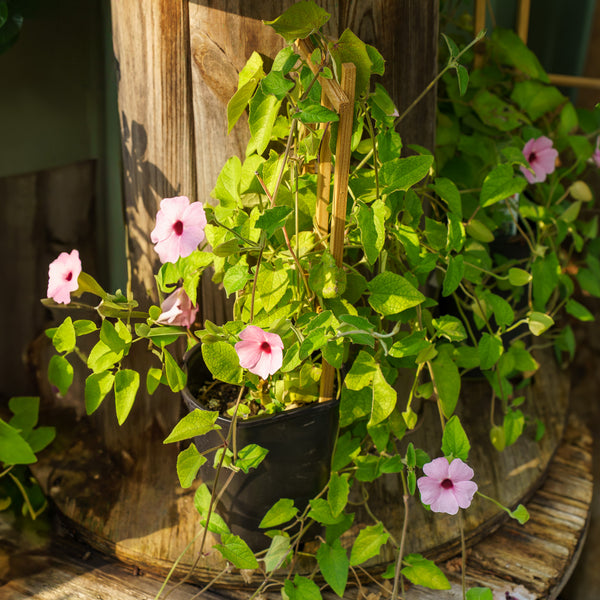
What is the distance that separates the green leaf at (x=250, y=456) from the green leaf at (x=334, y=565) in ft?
0.66

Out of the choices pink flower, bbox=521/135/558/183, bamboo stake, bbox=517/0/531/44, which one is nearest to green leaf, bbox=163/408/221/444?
pink flower, bbox=521/135/558/183

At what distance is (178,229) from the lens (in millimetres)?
851

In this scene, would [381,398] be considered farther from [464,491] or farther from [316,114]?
[316,114]

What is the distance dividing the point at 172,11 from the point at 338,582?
860 millimetres

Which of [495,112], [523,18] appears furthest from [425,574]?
[523,18]

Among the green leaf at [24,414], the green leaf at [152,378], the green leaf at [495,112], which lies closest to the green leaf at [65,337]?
the green leaf at [152,378]

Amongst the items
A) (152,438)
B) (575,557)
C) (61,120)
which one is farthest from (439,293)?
(61,120)

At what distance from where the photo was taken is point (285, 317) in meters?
0.90

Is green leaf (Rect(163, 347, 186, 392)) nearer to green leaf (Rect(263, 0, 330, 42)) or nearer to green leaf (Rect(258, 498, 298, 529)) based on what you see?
green leaf (Rect(258, 498, 298, 529))

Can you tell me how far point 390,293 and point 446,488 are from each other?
0.87 ft

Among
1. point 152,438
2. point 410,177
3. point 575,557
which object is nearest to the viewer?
point 410,177

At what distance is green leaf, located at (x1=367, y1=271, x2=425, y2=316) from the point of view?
0.87 m

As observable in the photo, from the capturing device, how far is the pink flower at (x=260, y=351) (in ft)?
2.65

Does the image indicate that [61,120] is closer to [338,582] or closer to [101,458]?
[101,458]
